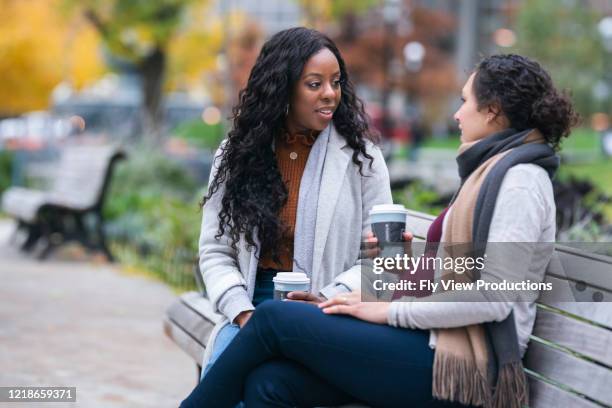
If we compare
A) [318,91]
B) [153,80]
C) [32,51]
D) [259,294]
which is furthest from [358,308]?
[32,51]

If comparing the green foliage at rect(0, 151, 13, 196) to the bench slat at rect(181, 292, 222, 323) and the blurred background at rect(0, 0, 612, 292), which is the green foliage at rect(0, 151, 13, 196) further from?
the bench slat at rect(181, 292, 222, 323)

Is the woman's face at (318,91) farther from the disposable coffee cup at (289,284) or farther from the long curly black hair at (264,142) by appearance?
the disposable coffee cup at (289,284)

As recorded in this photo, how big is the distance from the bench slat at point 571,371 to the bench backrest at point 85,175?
8.00 m

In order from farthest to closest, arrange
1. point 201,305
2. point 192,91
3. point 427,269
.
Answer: point 192,91 → point 201,305 → point 427,269

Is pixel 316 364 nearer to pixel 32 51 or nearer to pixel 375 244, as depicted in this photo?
pixel 375 244

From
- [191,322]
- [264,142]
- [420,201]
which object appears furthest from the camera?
[420,201]

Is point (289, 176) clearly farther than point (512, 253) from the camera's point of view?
Yes

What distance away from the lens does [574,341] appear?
2.94 meters

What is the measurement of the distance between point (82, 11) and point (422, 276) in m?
19.2

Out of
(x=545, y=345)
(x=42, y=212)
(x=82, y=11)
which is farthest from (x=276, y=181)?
(x=82, y=11)

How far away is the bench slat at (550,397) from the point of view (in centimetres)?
286

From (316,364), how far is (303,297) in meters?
0.35

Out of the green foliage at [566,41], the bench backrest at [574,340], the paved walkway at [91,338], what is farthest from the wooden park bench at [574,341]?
the green foliage at [566,41]

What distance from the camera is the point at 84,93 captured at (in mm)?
51469
